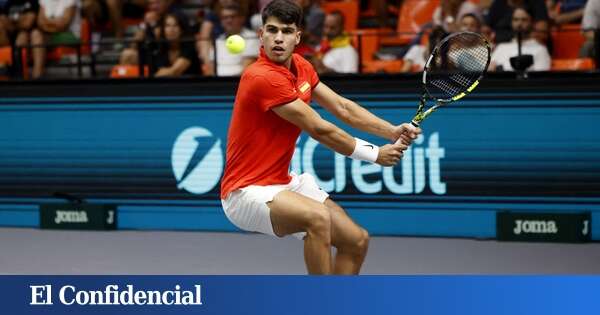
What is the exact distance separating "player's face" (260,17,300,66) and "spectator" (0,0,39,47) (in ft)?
26.0

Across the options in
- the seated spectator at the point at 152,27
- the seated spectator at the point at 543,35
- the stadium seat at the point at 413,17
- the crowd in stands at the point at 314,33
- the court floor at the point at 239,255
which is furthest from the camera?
the stadium seat at the point at 413,17

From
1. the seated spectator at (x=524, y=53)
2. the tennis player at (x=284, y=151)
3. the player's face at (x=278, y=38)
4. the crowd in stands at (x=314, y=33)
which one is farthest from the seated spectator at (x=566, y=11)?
the player's face at (x=278, y=38)

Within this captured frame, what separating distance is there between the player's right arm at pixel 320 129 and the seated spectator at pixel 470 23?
5100mm

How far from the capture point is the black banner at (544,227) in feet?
37.2

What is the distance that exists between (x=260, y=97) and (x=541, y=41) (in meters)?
5.47

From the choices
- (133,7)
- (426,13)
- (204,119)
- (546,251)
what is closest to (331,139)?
(546,251)

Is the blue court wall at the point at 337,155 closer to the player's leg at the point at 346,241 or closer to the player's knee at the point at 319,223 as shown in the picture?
the player's leg at the point at 346,241

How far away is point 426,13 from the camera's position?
1410 cm

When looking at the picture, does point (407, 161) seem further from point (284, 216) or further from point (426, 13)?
point (284, 216)

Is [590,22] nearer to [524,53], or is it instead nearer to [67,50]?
[524,53]

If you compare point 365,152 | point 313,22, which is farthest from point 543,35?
point 365,152

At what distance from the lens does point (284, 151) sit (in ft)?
24.5

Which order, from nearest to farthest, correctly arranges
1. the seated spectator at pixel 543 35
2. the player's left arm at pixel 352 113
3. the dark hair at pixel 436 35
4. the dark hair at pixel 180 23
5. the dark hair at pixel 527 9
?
1. the player's left arm at pixel 352 113
2. the dark hair at pixel 436 35
3. the seated spectator at pixel 543 35
4. the dark hair at pixel 527 9
5. the dark hair at pixel 180 23

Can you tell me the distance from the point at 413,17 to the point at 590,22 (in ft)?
7.64
